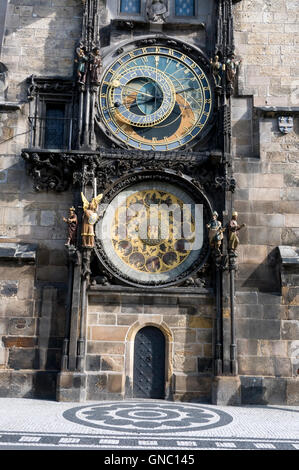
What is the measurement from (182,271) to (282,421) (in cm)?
449

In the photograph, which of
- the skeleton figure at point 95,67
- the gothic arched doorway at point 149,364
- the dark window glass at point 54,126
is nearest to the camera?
the gothic arched doorway at point 149,364

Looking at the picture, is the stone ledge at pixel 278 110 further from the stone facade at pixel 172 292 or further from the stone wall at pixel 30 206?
the stone wall at pixel 30 206

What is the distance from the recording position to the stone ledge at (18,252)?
12484 mm

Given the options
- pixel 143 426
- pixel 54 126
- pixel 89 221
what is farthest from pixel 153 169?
pixel 143 426

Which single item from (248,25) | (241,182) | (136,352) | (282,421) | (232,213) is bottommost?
(282,421)

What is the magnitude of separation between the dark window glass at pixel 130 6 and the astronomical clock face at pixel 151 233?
16.8ft

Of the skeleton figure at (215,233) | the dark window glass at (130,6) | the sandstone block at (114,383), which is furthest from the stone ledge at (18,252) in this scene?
the dark window glass at (130,6)

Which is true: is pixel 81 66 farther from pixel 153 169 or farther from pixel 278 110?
pixel 278 110

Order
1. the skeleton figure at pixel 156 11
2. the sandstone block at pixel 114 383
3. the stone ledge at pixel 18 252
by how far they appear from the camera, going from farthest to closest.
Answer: the skeleton figure at pixel 156 11 → the stone ledge at pixel 18 252 → the sandstone block at pixel 114 383

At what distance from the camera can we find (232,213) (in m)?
12.7

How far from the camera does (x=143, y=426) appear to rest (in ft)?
27.8
